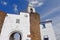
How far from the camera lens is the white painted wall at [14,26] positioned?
94.1 feet

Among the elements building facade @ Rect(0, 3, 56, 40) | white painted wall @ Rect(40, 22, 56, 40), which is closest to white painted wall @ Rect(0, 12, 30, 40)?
building facade @ Rect(0, 3, 56, 40)

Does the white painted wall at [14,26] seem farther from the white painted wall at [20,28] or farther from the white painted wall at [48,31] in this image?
the white painted wall at [48,31]

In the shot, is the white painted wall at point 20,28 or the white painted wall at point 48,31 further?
the white painted wall at point 48,31

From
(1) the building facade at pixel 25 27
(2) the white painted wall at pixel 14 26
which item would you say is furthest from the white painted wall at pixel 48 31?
(2) the white painted wall at pixel 14 26

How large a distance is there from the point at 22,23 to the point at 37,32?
4.24 m

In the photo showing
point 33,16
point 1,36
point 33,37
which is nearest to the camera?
point 1,36

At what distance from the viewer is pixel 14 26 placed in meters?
29.4

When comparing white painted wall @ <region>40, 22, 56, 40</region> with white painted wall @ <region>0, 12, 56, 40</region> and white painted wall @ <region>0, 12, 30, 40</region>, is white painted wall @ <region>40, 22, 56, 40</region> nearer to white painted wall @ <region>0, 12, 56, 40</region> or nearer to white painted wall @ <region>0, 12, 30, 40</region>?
white painted wall @ <region>0, 12, 56, 40</region>

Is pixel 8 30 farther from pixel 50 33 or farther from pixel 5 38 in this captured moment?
pixel 50 33

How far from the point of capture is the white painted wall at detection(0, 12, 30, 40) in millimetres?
28688

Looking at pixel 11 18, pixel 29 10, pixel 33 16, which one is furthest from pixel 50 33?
pixel 11 18

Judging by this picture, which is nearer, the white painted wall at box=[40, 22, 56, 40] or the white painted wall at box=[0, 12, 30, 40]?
the white painted wall at box=[0, 12, 30, 40]

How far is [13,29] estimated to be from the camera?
29.3 m

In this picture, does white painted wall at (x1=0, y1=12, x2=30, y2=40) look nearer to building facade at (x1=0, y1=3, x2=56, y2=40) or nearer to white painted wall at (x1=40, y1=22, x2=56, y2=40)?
building facade at (x1=0, y1=3, x2=56, y2=40)
